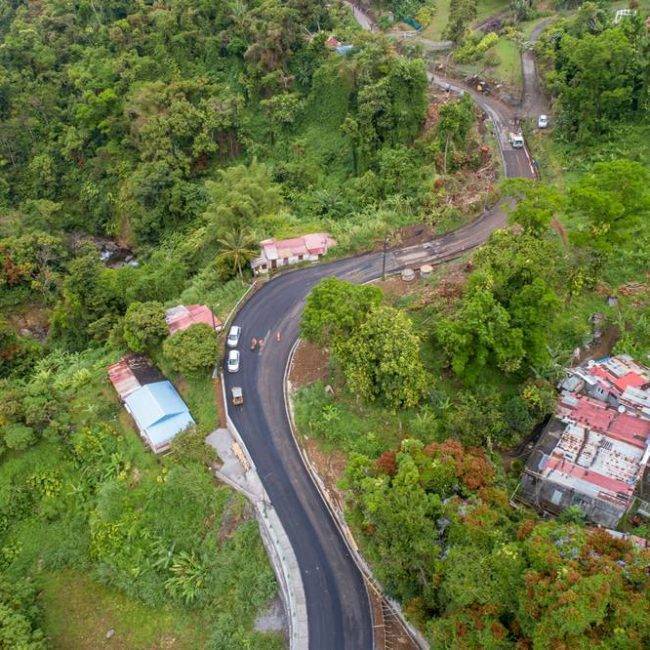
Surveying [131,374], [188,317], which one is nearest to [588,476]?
[188,317]

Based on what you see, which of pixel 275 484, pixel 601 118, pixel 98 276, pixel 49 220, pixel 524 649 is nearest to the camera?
pixel 524 649

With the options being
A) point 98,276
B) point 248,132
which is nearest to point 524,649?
point 98,276

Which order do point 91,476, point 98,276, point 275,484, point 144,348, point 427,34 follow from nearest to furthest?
point 275,484 < point 91,476 < point 144,348 < point 98,276 < point 427,34

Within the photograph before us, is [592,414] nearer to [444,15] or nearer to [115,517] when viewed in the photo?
[115,517]

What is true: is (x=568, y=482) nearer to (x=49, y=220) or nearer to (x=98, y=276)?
(x=98, y=276)

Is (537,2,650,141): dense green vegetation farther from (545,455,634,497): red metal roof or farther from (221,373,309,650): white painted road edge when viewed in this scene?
(221,373,309,650): white painted road edge

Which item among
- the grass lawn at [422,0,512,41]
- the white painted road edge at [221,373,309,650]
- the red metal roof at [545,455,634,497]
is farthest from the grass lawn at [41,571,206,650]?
the grass lawn at [422,0,512,41]

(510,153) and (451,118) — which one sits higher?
Result: (451,118)
